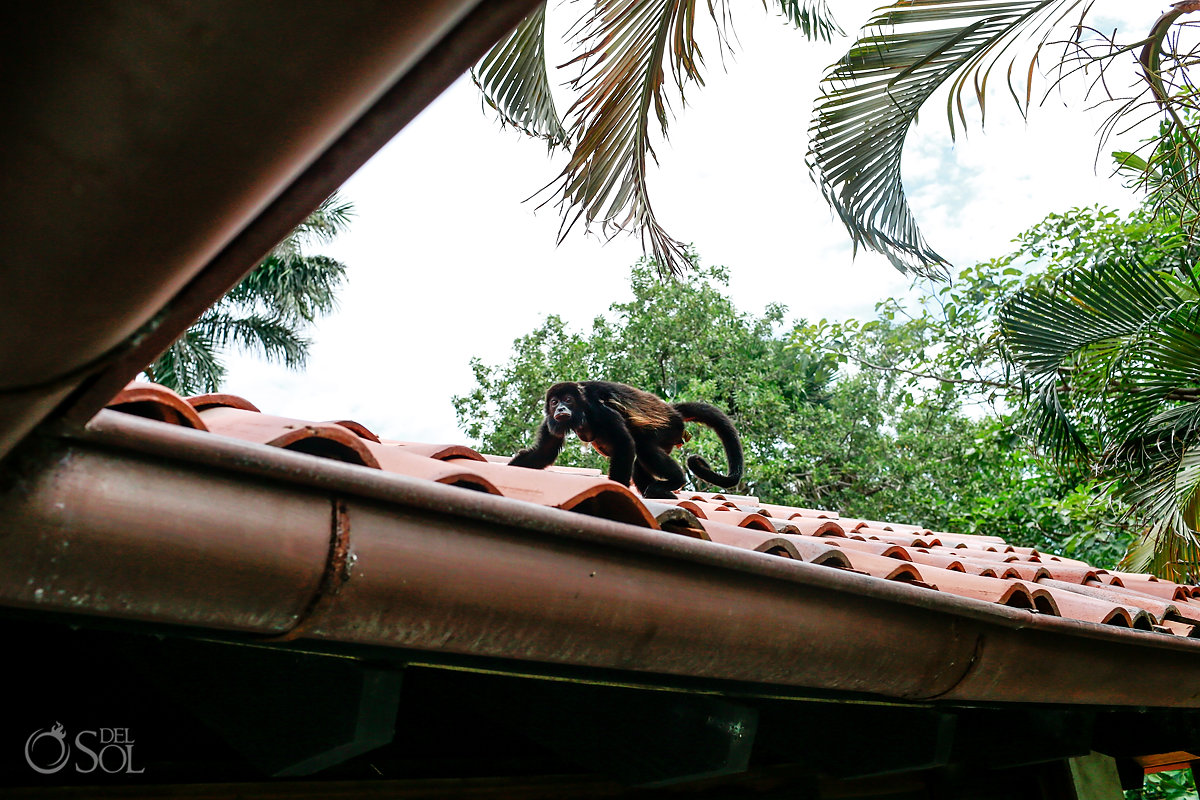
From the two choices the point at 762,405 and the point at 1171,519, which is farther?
the point at 762,405

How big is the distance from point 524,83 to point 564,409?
146cm

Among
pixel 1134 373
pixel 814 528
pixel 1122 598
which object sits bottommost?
pixel 1122 598

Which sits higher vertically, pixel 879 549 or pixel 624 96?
pixel 624 96

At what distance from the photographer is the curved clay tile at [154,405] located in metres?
1.10

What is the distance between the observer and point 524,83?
375cm

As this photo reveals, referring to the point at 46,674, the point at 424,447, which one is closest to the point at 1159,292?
the point at 424,447

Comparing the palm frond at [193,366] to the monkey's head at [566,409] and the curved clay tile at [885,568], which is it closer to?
the monkey's head at [566,409]

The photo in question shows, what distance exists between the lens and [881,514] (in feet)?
49.9

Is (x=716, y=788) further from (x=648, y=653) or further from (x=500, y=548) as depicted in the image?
(x=500, y=548)

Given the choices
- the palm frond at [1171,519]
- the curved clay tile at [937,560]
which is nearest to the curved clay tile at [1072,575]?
the curved clay tile at [937,560]

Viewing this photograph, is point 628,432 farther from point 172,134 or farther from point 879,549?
point 172,134

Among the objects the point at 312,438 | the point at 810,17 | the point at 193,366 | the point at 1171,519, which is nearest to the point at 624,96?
the point at 810,17

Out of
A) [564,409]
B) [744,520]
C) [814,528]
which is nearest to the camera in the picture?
[744,520]

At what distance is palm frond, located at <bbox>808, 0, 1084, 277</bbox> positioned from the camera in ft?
11.4
